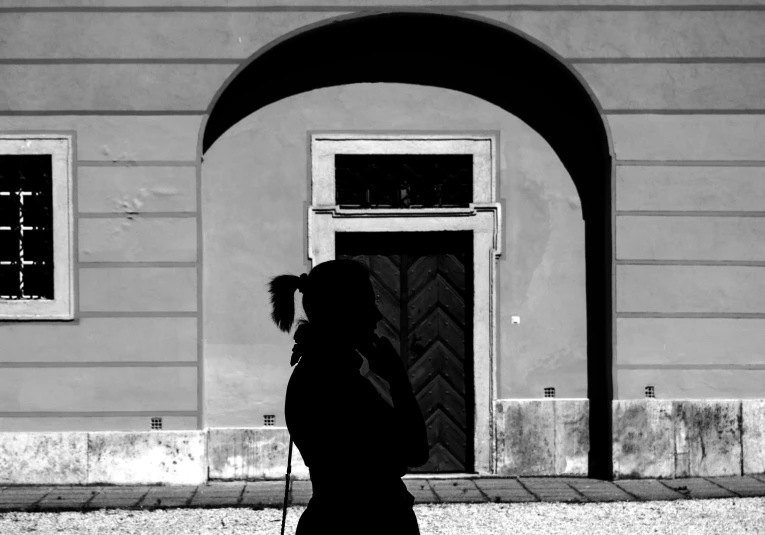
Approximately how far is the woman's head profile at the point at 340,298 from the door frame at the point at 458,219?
247 inches

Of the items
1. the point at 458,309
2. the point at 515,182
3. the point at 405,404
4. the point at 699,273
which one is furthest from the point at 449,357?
the point at 405,404

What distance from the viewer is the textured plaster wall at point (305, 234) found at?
9430 millimetres

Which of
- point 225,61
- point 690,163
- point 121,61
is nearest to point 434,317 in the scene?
point 690,163

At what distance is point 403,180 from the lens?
31.4ft

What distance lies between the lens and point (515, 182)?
960 cm

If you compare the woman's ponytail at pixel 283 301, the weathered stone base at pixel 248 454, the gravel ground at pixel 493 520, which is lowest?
the gravel ground at pixel 493 520

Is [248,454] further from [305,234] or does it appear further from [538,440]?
[538,440]

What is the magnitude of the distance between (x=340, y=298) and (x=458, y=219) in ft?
21.2

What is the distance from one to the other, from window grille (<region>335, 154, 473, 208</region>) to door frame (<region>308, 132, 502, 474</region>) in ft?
0.28

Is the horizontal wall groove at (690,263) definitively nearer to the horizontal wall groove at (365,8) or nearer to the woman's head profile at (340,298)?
the horizontal wall groove at (365,8)

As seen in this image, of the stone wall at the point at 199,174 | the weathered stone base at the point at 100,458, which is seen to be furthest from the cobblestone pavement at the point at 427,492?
the stone wall at the point at 199,174

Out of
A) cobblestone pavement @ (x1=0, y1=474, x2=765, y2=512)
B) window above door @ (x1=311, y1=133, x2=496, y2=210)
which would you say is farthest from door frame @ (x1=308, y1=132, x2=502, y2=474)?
cobblestone pavement @ (x1=0, y1=474, x2=765, y2=512)

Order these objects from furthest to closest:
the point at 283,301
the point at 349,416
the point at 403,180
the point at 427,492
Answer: the point at 403,180 → the point at 427,492 → the point at 283,301 → the point at 349,416

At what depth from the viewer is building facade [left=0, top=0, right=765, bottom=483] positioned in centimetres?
907
